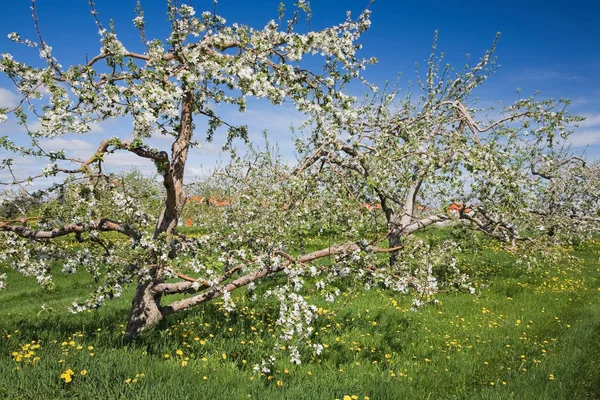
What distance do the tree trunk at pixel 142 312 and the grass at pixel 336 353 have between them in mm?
257

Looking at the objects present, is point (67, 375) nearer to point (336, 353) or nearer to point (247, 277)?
point (247, 277)

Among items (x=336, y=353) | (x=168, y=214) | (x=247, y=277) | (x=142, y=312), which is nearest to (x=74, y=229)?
(x=168, y=214)

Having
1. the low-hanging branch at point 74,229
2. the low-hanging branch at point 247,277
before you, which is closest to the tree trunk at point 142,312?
the low-hanging branch at point 247,277

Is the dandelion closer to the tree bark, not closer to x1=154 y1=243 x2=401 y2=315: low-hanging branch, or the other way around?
the tree bark

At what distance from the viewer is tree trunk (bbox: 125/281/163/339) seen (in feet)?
22.9

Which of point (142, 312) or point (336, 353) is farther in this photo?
point (336, 353)

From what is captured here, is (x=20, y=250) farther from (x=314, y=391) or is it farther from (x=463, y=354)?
(x=463, y=354)

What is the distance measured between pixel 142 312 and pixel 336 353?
3.56 meters

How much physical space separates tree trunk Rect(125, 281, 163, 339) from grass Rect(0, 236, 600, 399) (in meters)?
0.26

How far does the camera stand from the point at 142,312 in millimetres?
7039

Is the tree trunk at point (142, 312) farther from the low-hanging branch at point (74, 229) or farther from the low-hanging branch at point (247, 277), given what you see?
the low-hanging branch at point (74, 229)

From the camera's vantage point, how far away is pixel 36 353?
591 cm

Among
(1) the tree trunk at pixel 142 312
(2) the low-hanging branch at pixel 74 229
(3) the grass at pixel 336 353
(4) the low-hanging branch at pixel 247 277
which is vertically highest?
(2) the low-hanging branch at pixel 74 229

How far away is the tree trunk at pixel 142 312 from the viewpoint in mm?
6992
